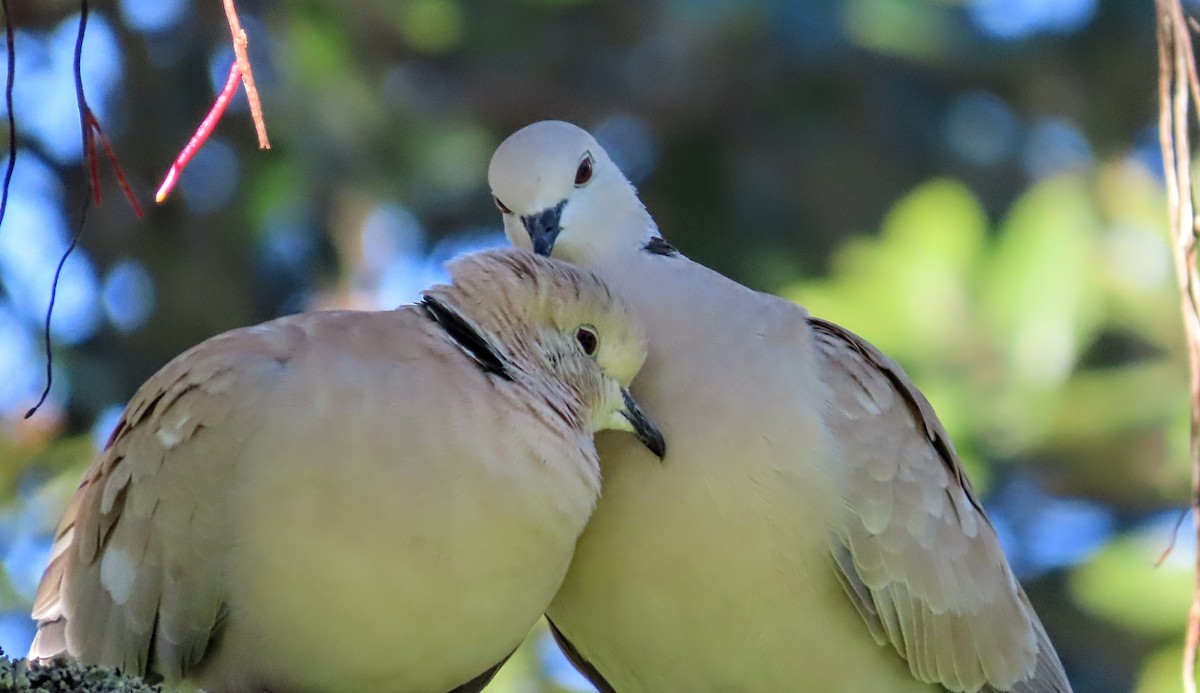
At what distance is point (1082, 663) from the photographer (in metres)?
7.65

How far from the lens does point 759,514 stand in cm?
301

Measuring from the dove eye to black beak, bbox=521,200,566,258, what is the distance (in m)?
0.09

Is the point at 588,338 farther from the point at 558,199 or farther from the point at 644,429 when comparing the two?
the point at 558,199

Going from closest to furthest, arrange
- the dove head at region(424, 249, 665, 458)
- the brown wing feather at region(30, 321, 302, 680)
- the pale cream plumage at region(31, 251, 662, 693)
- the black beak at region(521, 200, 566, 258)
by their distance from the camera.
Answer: the pale cream plumage at region(31, 251, 662, 693) → the brown wing feather at region(30, 321, 302, 680) → the dove head at region(424, 249, 665, 458) → the black beak at region(521, 200, 566, 258)

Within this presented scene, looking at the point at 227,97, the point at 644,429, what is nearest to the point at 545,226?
the point at 644,429

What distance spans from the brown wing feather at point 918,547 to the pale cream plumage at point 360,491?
0.49 meters

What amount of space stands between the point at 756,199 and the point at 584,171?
601 centimetres

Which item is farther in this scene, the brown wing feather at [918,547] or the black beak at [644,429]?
the brown wing feather at [918,547]

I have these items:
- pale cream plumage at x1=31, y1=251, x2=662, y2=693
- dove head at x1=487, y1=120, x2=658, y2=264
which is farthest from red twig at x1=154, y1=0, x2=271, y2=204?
dove head at x1=487, y1=120, x2=658, y2=264

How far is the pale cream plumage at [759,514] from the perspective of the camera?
302 centimetres

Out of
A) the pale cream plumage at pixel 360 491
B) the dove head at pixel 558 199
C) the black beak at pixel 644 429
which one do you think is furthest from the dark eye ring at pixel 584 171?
the black beak at pixel 644 429

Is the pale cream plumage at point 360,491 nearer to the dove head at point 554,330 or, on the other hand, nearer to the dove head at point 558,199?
the dove head at point 554,330

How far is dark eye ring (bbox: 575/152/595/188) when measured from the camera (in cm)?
350

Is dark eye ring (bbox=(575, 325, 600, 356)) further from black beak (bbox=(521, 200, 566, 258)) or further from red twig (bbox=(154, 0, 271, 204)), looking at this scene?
red twig (bbox=(154, 0, 271, 204))
